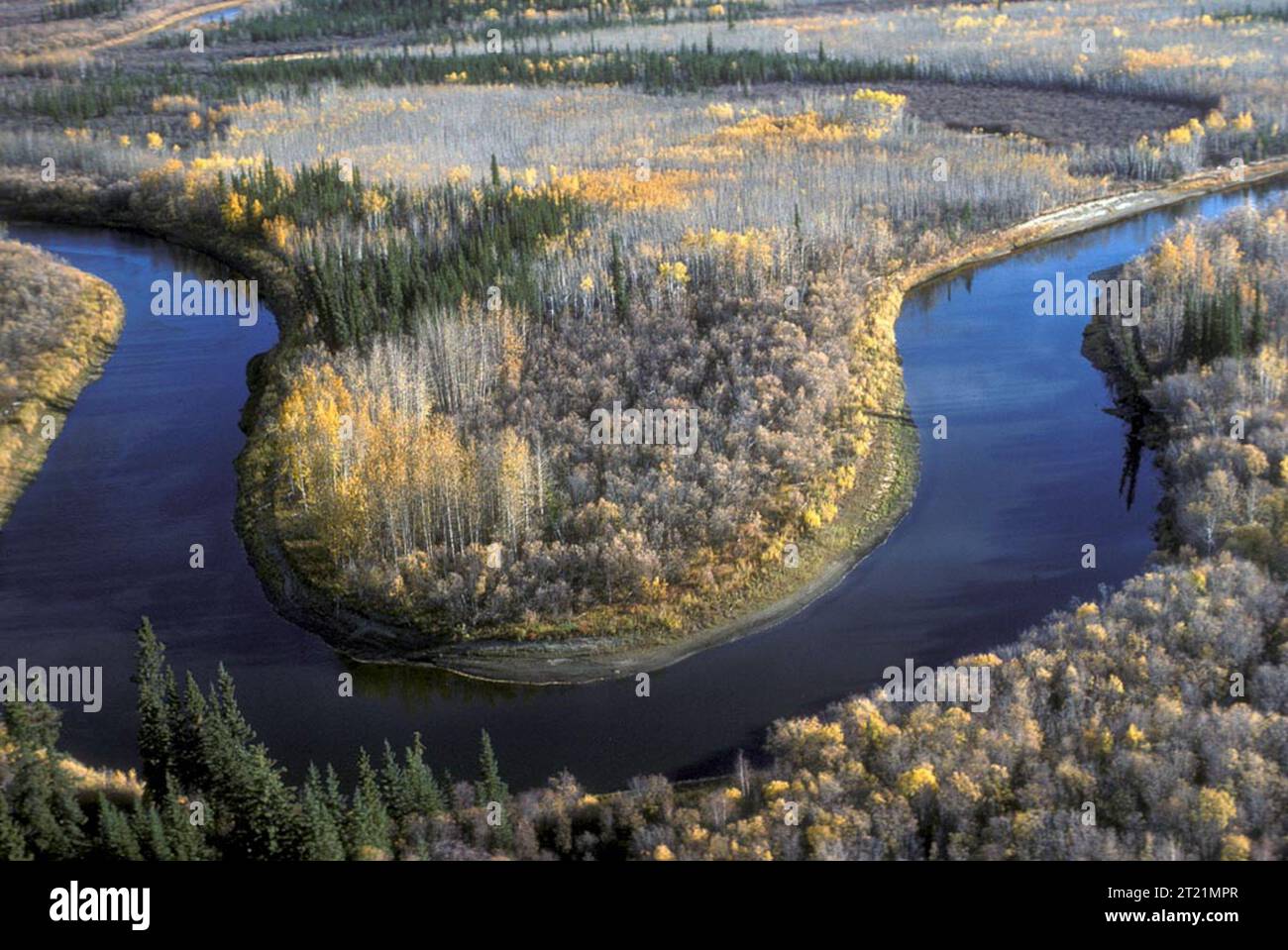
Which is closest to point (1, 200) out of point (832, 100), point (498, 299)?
point (498, 299)

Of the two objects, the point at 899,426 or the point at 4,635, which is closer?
the point at 4,635

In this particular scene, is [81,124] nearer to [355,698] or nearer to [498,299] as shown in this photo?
[498,299]

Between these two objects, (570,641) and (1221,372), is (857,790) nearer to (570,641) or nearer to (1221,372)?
(570,641)

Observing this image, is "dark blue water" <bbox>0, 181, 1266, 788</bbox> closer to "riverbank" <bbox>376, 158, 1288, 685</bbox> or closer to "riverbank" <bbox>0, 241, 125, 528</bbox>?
"riverbank" <bbox>376, 158, 1288, 685</bbox>

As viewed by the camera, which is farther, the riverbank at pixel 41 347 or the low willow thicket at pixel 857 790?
the riverbank at pixel 41 347

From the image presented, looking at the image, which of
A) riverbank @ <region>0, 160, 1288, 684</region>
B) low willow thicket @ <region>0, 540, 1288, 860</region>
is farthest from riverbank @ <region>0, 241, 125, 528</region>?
low willow thicket @ <region>0, 540, 1288, 860</region>

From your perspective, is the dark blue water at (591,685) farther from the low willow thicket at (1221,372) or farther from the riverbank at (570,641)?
the low willow thicket at (1221,372)

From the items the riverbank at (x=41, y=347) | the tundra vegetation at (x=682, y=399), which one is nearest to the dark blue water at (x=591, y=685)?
the riverbank at (x=41, y=347)
